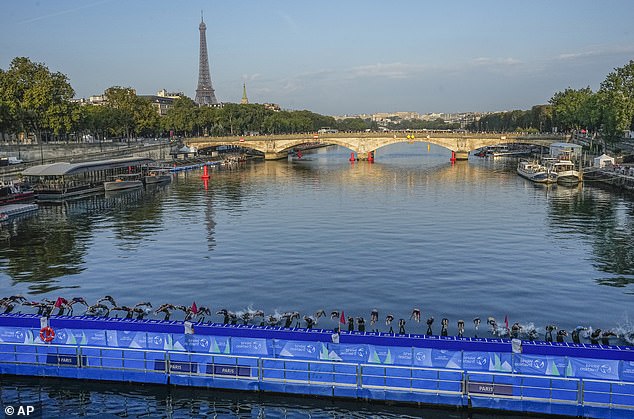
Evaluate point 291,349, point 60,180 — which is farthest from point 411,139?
point 291,349

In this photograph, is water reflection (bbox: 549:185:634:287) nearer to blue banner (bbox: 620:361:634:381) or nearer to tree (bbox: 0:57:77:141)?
blue banner (bbox: 620:361:634:381)

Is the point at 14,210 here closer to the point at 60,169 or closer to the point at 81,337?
the point at 60,169

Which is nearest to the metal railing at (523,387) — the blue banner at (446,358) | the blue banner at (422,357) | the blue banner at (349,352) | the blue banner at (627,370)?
the blue banner at (446,358)

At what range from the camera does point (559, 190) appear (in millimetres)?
98688

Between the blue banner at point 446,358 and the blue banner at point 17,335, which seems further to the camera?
the blue banner at point 17,335

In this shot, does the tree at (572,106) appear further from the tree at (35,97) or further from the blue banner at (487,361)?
the blue banner at (487,361)

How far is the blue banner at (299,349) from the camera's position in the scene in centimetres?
2581

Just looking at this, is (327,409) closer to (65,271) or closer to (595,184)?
(65,271)

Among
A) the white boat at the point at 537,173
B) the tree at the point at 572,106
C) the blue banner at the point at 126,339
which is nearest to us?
the blue banner at the point at 126,339

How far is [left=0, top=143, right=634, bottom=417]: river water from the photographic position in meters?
37.4

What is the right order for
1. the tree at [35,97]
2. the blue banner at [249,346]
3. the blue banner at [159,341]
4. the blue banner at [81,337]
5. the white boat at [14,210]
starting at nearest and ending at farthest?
the blue banner at [249,346] < the blue banner at [159,341] < the blue banner at [81,337] < the white boat at [14,210] < the tree at [35,97]

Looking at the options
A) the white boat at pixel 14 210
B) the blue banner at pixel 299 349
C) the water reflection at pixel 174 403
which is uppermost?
the white boat at pixel 14 210

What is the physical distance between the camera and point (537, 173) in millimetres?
112562

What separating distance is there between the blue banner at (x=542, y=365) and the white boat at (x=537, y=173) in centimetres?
9104
